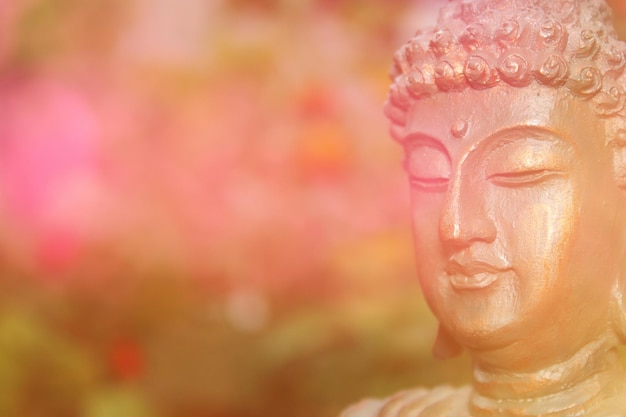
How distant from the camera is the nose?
1221 mm

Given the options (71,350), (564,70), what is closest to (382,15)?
(71,350)

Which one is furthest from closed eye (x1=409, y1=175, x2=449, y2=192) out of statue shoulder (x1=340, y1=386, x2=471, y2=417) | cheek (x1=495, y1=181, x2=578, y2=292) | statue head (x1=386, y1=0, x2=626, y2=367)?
statue shoulder (x1=340, y1=386, x2=471, y2=417)

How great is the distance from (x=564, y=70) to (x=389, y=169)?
1616 mm

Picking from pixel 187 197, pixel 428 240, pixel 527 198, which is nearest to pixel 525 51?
pixel 527 198

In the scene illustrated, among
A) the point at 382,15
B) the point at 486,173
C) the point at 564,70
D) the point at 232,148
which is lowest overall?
the point at 486,173

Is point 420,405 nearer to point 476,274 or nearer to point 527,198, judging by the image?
point 476,274

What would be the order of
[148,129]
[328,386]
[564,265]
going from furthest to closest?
[148,129]
[328,386]
[564,265]

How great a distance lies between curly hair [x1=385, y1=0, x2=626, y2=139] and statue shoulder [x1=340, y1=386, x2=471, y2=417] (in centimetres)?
51

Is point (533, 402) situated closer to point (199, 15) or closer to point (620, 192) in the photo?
point (620, 192)

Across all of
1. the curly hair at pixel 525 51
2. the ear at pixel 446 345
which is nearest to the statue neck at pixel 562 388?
the ear at pixel 446 345

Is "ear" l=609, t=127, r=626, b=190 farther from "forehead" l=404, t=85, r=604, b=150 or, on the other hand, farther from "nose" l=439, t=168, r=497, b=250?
"nose" l=439, t=168, r=497, b=250

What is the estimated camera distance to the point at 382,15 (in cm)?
291

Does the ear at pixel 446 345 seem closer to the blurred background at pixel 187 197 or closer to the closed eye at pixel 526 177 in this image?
the closed eye at pixel 526 177

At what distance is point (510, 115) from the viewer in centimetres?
122
